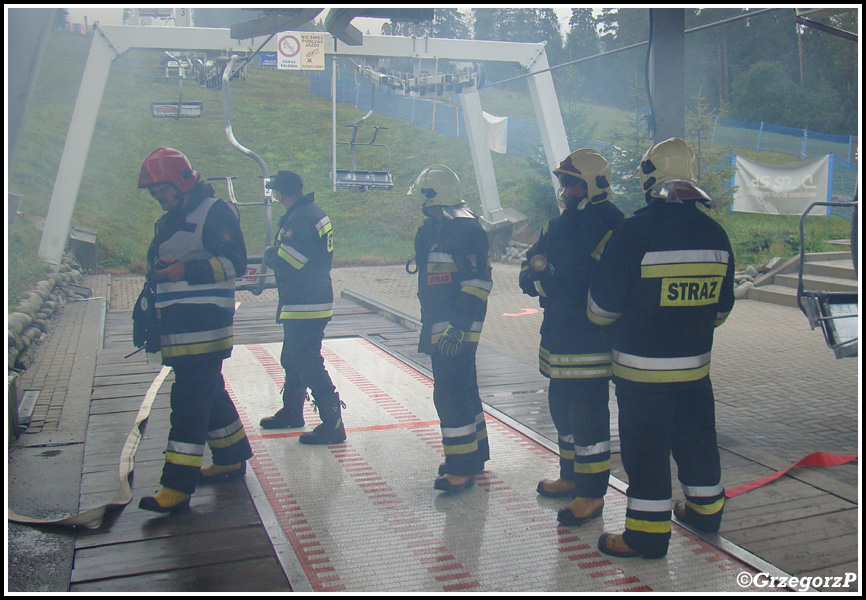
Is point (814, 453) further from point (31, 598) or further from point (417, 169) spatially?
point (417, 169)

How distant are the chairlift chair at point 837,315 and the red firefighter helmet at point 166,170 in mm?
4063

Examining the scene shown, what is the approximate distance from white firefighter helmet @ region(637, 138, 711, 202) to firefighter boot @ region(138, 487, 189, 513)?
2.97 meters

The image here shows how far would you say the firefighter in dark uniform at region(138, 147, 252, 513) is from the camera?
405 centimetres

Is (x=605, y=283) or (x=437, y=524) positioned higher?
(x=605, y=283)

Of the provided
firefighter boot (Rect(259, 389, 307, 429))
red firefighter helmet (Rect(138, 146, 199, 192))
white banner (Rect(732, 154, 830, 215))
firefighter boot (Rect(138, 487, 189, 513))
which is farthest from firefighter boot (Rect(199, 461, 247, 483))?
white banner (Rect(732, 154, 830, 215))

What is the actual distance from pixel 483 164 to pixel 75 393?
13150 mm

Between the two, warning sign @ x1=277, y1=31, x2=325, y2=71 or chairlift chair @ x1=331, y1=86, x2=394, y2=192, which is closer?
warning sign @ x1=277, y1=31, x2=325, y2=71

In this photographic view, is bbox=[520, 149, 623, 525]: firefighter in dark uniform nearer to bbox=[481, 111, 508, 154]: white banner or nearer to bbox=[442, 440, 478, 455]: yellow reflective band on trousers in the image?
bbox=[442, 440, 478, 455]: yellow reflective band on trousers

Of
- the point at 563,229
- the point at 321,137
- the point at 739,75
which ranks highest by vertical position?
the point at 739,75

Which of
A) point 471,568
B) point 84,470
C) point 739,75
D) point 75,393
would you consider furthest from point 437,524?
point 739,75

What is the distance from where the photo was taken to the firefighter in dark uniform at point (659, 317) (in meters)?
3.33

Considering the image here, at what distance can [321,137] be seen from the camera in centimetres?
3228

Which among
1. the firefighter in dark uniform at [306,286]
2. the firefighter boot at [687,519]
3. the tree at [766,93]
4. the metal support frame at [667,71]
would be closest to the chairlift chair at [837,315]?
the metal support frame at [667,71]

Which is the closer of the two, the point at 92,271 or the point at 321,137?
the point at 92,271
